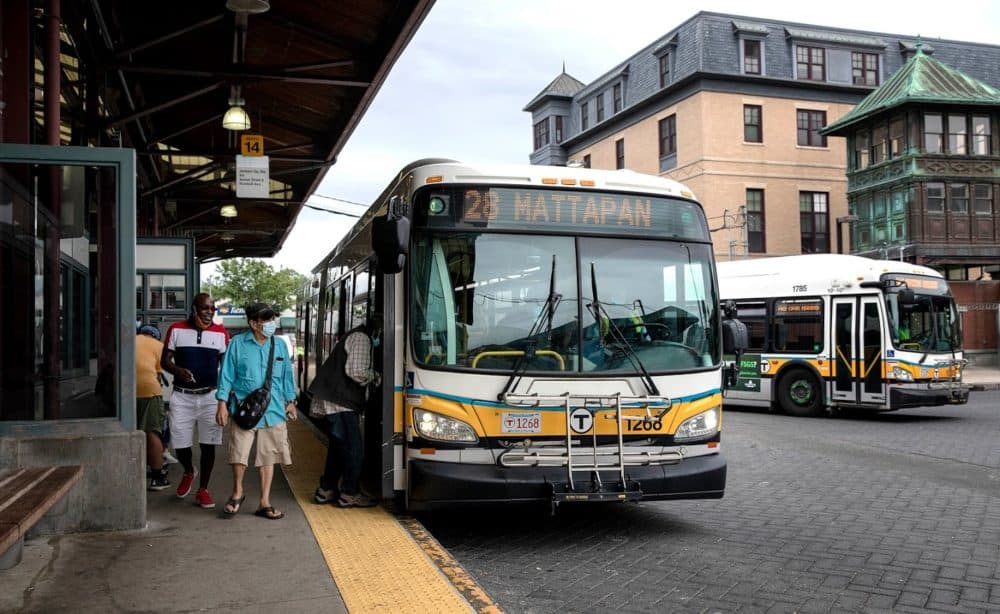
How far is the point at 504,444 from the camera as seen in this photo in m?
6.80

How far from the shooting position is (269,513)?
7.13 meters

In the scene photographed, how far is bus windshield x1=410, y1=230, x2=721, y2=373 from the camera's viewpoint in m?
6.96

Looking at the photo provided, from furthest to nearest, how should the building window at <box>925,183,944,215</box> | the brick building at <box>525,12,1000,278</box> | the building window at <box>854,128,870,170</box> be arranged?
the brick building at <box>525,12,1000,278</box>, the building window at <box>854,128,870,170</box>, the building window at <box>925,183,944,215</box>

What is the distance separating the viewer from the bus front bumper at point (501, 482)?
6.66 metres

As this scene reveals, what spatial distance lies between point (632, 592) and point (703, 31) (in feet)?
120

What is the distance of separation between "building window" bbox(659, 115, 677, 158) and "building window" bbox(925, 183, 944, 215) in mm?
10418

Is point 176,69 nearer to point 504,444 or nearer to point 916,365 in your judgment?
point 504,444

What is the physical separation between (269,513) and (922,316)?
13810 millimetres

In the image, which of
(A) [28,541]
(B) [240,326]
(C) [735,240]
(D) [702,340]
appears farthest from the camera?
(B) [240,326]

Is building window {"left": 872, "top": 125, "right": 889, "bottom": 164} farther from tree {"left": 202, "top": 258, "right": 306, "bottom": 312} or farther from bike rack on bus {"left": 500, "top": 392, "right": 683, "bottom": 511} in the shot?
tree {"left": 202, "top": 258, "right": 306, "bottom": 312}

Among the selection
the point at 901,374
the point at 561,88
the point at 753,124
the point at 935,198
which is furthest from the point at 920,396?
the point at 561,88

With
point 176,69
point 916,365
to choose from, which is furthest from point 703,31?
point 176,69

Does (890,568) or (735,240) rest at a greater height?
(735,240)

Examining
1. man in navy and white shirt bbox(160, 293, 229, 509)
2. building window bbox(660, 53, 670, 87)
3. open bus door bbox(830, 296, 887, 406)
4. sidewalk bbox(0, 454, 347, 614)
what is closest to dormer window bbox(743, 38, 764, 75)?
building window bbox(660, 53, 670, 87)
